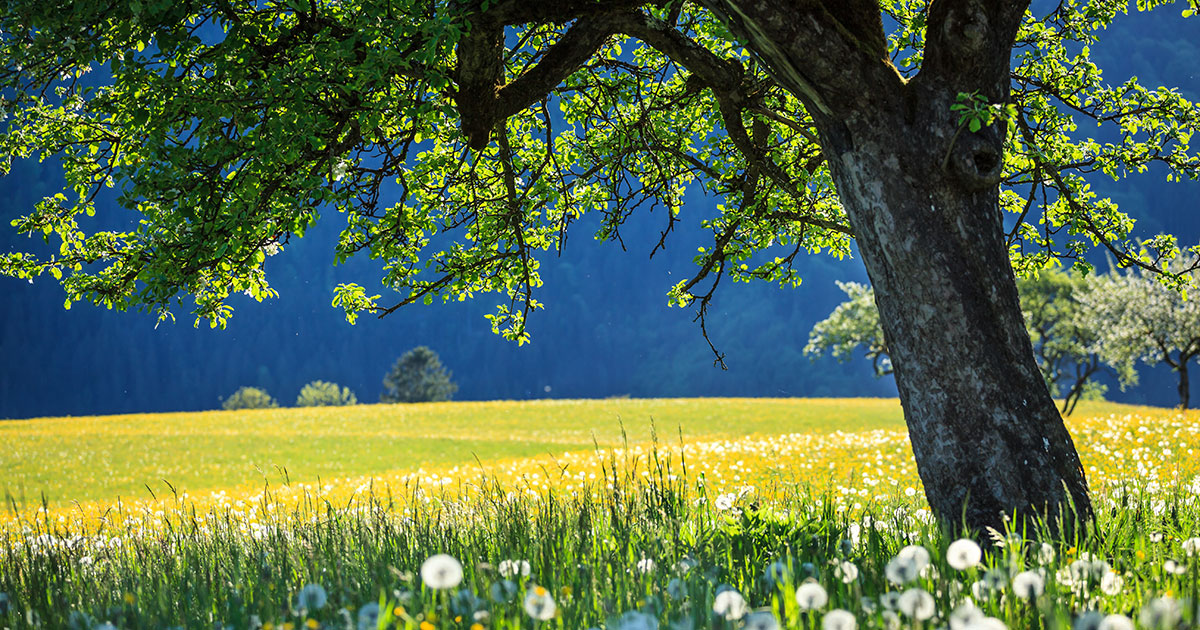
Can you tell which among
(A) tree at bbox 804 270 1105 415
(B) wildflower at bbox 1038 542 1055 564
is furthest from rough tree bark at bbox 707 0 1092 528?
(A) tree at bbox 804 270 1105 415

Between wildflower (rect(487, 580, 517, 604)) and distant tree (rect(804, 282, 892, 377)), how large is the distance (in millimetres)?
53354

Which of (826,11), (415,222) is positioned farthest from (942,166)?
(415,222)

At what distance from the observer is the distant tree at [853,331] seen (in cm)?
5553

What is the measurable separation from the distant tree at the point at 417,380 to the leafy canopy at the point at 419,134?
335 ft

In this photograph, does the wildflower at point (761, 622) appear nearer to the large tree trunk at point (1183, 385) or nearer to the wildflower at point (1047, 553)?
the wildflower at point (1047, 553)

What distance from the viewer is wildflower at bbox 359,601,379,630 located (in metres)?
2.22

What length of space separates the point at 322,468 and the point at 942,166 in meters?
21.9

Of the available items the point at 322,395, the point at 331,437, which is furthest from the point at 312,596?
the point at 322,395

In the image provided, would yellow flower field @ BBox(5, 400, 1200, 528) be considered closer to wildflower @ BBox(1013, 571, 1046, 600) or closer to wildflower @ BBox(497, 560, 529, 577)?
wildflower @ BBox(497, 560, 529, 577)

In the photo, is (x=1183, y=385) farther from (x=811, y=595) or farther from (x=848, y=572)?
(x=811, y=595)

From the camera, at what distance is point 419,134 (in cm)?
771

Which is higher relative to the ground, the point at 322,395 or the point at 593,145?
the point at 593,145

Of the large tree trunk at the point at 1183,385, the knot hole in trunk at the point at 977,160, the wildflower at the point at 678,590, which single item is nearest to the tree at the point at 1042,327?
the large tree trunk at the point at 1183,385

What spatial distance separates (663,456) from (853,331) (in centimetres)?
4526
